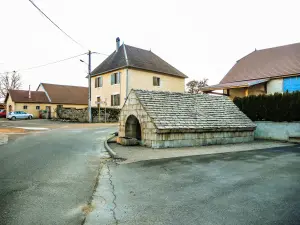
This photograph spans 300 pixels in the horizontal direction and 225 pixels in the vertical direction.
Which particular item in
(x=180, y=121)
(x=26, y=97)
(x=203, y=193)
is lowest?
(x=203, y=193)

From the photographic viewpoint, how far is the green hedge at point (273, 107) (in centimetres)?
1404

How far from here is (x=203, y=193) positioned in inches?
190

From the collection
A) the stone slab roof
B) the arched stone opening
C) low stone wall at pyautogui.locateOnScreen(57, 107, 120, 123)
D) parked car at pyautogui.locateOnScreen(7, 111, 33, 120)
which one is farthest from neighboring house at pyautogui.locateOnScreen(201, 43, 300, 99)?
parked car at pyautogui.locateOnScreen(7, 111, 33, 120)

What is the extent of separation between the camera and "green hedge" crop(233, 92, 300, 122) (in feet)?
46.1

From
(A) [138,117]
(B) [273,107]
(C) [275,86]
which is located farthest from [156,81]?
(A) [138,117]

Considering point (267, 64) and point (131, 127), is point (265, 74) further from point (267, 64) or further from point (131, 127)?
point (131, 127)

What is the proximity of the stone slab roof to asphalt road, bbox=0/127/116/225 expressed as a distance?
3964 mm

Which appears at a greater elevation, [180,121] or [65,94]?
[65,94]

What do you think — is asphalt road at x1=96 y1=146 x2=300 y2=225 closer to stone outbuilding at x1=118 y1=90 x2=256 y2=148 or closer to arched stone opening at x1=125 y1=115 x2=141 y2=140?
stone outbuilding at x1=118 y1=90 x2=256 y2=148

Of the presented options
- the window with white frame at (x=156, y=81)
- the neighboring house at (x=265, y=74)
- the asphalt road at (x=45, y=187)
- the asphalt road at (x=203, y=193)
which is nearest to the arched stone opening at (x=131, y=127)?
the asphalt road at (x=45, y=187)

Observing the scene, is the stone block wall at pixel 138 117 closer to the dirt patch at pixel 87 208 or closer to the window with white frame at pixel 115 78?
the dirt patch at pixel 87 208

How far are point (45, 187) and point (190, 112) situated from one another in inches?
362

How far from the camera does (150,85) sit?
32594 mm

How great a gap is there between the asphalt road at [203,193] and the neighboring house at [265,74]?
13736mm
